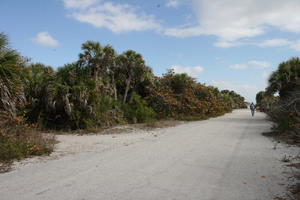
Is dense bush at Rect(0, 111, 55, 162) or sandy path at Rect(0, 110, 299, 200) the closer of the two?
sandy path at Rect(0, 110, 299, 200)

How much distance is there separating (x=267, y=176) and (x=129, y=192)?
3.17m

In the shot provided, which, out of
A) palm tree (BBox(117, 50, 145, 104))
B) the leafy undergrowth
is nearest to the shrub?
palm tree (BBox(117, 50, 145, 104))

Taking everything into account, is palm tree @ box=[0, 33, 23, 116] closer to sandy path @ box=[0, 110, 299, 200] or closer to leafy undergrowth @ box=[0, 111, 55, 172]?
leafy undergrowth @ box=[0, 111, 55, 172]

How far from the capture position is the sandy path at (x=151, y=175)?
469 centimetres

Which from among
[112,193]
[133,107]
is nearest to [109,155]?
[112,193]

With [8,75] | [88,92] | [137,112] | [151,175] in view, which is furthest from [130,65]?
[151,175]

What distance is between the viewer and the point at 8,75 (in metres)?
8.60

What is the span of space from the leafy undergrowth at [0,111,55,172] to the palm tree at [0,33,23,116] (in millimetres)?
404

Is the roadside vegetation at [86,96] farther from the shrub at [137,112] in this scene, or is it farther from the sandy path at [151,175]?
the sandy path at [151,175]

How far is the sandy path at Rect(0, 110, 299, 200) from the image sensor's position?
15.4 feet

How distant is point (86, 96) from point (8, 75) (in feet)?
20.3

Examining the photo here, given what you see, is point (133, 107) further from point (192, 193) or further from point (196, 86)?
point (192, 193)

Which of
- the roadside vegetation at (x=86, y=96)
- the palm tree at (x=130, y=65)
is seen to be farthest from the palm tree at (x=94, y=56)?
the palm tree at (x=130, y=65)

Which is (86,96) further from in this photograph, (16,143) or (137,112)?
(16,143)
